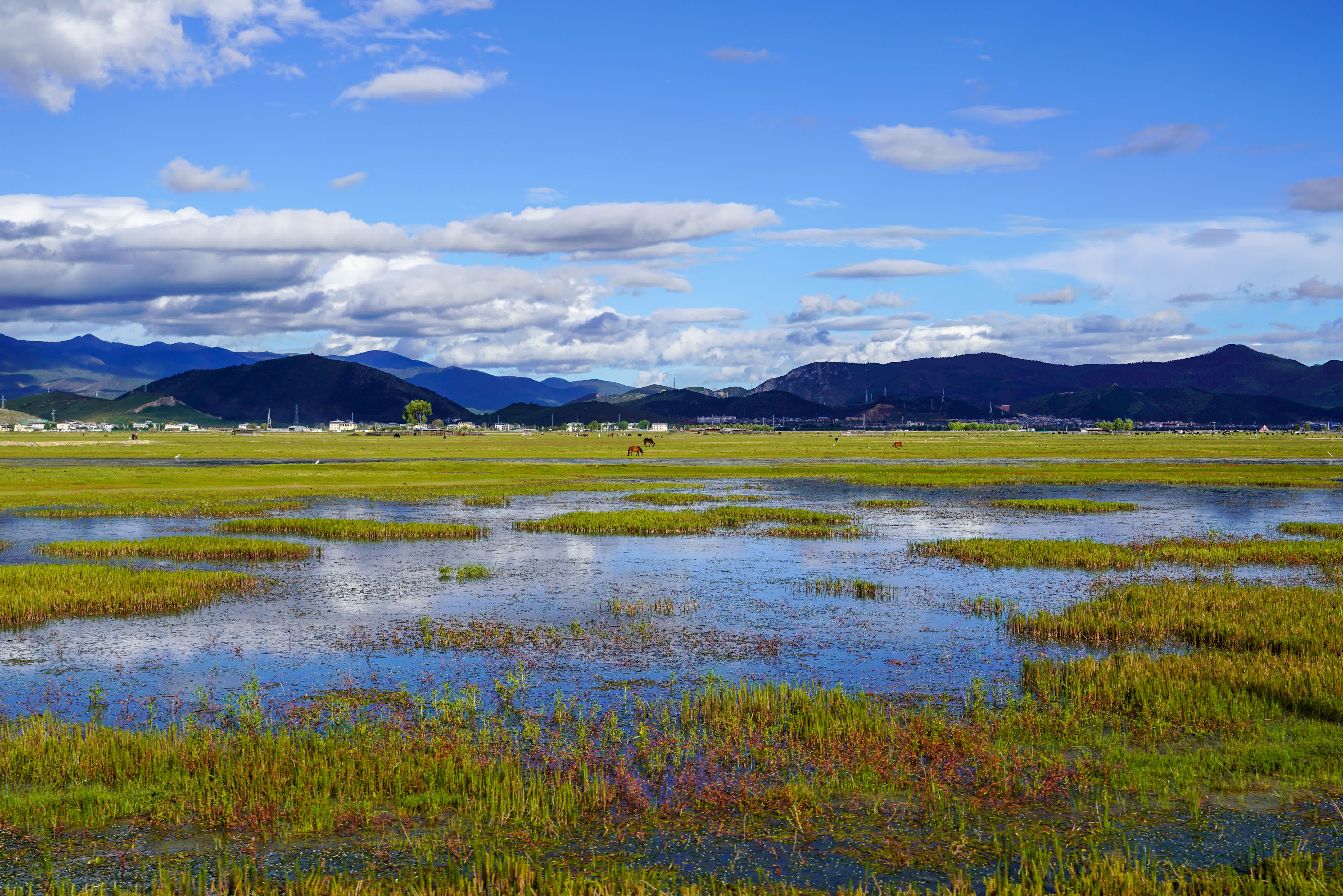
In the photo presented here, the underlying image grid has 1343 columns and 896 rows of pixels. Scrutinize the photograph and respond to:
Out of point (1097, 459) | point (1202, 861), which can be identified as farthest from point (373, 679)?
point (1097, 459)

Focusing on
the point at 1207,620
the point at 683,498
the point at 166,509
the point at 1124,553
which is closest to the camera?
the point at 1207,620

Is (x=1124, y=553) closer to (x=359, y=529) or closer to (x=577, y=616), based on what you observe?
(x=577, y=616)

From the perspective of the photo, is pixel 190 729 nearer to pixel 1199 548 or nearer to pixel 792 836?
pixel 792 836

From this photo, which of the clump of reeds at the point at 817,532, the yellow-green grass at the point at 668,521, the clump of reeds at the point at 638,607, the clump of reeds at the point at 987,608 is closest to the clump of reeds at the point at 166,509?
the yellow-green grass at the point at 668,521

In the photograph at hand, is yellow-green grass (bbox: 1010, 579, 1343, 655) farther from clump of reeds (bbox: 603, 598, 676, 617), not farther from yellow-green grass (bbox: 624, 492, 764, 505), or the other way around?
yellow-green grass (bbox: 624, 492, 764, 505)

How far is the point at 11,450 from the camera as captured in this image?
156000 millimetres

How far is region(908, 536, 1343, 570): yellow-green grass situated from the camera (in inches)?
1459

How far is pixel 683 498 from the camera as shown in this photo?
66.2m

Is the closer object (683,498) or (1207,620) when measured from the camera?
(1207,620)

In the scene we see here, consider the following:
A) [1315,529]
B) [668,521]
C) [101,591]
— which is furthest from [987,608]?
[1315,529]

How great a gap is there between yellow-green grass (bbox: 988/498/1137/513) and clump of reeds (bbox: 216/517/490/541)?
3319 cm

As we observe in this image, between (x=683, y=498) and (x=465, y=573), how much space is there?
3276 cm

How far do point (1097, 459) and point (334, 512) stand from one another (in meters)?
107

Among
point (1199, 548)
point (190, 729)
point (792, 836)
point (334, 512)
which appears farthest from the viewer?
point (334, 512)
